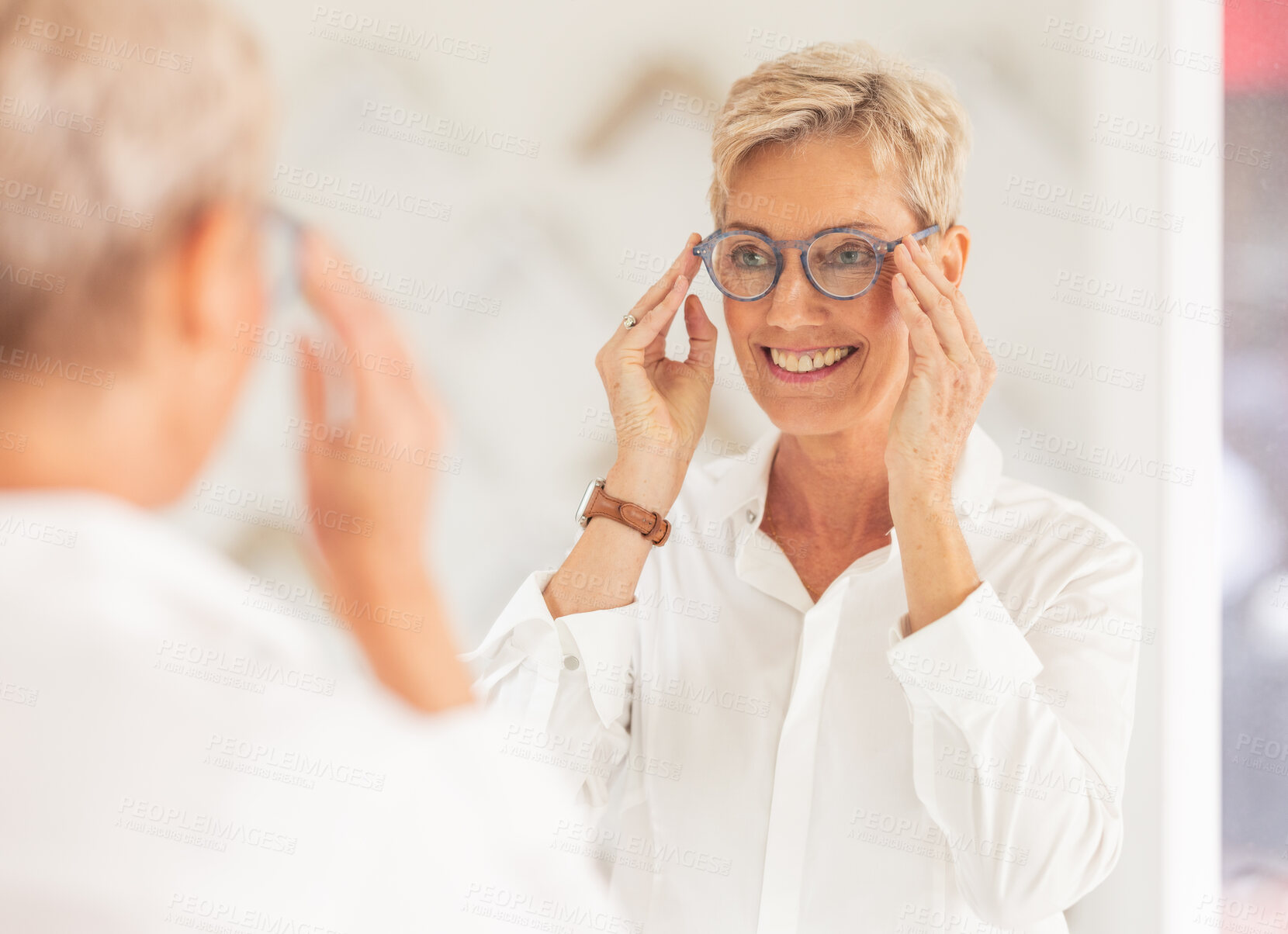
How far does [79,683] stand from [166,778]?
0.10 meters

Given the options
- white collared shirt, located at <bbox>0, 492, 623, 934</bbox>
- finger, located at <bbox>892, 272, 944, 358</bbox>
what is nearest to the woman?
finger, located at <bbox>892, 272, 944, 358</bbox>

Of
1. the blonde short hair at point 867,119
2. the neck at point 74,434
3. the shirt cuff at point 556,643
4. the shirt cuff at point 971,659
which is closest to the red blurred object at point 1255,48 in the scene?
the blonde short hair at point 867,119

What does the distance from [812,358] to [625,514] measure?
0.23 metres

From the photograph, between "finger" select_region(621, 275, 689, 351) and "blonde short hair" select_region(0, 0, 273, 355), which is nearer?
"blonde short hair" select_region(0, 0, 273, 355)

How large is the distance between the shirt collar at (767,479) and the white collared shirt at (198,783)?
17.6 inches

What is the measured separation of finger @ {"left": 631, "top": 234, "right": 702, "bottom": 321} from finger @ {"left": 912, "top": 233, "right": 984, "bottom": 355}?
0.69ft

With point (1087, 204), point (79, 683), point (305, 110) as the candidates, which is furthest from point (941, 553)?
point (305, 110)

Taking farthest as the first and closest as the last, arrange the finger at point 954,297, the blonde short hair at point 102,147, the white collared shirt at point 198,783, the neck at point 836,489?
the neck at point 836,489 < the finger at point 954,297 < the blonde short hair at point 102,147 < the white collared shirt at point 198,783

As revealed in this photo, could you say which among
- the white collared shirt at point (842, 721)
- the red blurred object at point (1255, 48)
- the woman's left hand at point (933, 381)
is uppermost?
the red blurred object at point (1255, 48)

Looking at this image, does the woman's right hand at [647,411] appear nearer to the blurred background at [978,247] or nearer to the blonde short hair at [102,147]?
the blurred background at [978,247]

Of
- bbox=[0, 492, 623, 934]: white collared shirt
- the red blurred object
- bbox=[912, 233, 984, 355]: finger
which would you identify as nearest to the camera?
bbox=[0, 492, 623, 934]: white collared shirt

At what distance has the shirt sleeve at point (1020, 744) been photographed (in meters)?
0.79

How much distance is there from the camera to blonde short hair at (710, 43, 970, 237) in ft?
2.97

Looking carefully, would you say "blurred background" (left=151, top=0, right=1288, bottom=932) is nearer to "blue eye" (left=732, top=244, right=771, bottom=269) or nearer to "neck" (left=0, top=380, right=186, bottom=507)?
"blue eye" (left=732, top=244, right=771, bottom=269)
